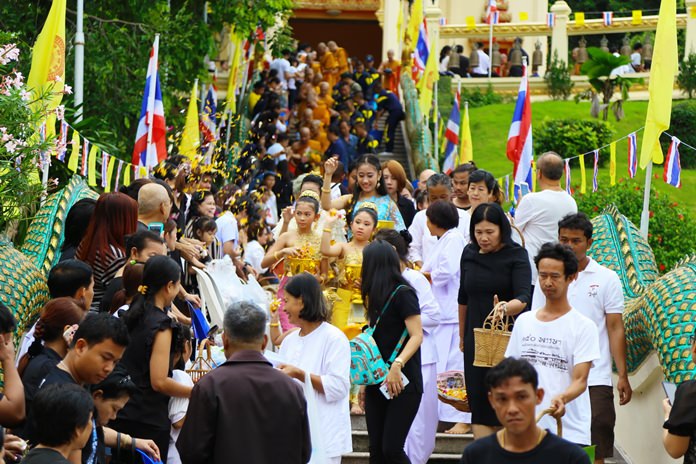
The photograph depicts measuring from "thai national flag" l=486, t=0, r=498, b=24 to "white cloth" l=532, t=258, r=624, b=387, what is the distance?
32.7 m

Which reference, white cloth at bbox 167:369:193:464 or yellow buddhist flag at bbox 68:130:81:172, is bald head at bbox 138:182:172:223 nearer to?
white cloth at bbox 167:369:193:464

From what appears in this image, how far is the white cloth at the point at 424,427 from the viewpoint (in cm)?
955

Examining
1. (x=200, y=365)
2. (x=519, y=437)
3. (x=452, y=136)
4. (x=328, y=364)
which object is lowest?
(x=452, y=136)

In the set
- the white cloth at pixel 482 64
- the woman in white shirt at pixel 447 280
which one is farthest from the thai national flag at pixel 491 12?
the woman in white shirt at pixel 447 280

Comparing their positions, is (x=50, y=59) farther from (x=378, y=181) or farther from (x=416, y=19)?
(x=416, y=19)

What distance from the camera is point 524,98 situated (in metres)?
17.0

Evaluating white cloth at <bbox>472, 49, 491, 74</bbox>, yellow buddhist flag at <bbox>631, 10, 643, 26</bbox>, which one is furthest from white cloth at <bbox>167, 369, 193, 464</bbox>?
yellow buddhist flag at <bbox>631, 10, 643, 26</bbox>

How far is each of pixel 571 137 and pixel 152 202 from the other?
71.5 ft

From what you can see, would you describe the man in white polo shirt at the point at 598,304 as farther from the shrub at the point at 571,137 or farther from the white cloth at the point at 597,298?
the shrub at the point at 571,137

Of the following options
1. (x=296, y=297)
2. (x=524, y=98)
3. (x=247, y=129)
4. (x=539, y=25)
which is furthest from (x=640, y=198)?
(x=539, y=25)

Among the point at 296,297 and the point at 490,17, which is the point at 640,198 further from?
the point at 490,17

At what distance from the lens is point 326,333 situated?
7.90 metres

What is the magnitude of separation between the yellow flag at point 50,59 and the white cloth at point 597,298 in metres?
5.68

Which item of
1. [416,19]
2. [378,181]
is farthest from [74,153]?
[416,19]
